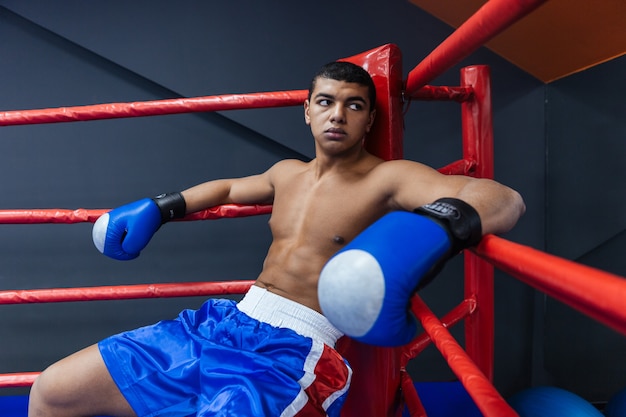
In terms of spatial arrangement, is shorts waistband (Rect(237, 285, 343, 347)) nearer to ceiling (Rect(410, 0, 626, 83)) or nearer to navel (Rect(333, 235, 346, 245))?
navel (Rect(333, 235, 346, 245))

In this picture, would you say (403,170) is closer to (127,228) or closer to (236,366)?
(236,366)

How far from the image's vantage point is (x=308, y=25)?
6.91ft

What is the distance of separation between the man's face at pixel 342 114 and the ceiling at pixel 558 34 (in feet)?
3.22

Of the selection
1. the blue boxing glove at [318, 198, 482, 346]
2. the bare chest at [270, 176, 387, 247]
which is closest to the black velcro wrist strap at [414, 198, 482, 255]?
the blue boxing glove at [318, 198, 482, 346]

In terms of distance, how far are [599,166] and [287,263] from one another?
→ 1563 millimetres

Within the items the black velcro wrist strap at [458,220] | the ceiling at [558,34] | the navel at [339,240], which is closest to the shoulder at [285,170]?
the navel at [339,240]

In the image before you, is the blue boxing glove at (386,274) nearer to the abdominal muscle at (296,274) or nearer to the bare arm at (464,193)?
the bare arm at (464,193)

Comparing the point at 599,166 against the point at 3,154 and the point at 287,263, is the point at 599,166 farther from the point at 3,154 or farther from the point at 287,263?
the point at 3,154

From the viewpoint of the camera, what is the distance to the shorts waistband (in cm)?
105

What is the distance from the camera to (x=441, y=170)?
4.11ft

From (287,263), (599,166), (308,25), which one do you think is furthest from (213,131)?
(599,166)

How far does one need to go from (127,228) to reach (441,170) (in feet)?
2.70

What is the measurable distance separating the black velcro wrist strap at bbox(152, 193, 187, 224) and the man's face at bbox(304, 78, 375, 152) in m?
0.44

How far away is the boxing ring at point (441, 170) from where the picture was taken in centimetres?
60
